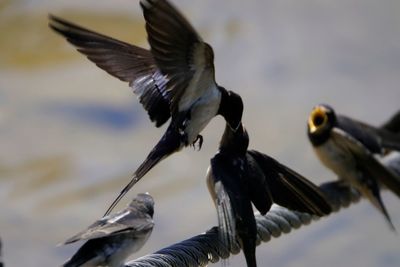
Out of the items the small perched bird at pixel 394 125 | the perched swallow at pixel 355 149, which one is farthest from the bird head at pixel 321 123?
the small perched bird at pixel 394 125

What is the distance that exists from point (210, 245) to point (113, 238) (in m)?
0.15

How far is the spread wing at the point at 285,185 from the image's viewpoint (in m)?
2.18

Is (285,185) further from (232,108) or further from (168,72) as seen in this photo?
(168,72)

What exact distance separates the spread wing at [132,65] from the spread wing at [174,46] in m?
0.06

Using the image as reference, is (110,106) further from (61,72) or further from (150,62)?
(150,62)

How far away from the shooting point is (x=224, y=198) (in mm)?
2000

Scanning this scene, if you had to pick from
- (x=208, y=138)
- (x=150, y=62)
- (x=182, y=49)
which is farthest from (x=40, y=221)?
(x=182, y=49)

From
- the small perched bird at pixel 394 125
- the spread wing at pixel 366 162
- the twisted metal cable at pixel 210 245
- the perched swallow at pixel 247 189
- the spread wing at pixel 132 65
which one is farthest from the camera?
the small perched bird at pixel 394 125

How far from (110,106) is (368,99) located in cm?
103

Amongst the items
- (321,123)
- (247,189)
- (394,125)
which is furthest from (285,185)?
(394,125)

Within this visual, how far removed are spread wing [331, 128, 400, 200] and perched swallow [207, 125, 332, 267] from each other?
1.60 ft

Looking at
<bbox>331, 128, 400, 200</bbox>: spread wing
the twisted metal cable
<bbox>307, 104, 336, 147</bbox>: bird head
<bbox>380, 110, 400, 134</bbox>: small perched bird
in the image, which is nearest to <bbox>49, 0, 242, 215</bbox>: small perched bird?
the twisted metal cable

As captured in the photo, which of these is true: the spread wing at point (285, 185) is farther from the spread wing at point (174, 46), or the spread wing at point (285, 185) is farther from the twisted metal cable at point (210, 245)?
the spread wing at point (174, 46)

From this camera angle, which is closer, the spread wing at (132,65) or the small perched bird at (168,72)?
the small perched bird at (168,72)
